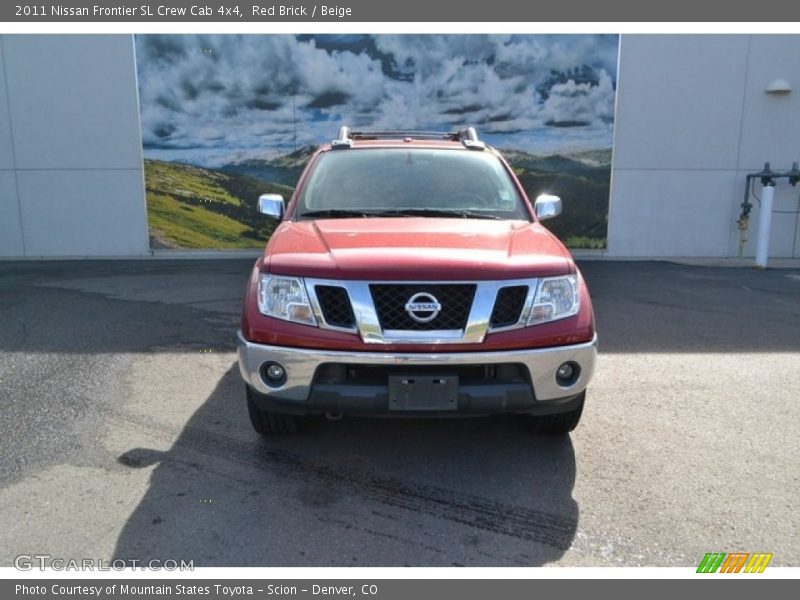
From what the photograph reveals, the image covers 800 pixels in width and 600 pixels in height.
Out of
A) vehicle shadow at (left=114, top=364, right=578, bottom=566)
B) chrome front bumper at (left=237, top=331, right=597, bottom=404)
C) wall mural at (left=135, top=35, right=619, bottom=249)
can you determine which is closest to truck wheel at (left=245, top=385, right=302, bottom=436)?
vehicle shadow at (left=114, top=364, right=578, bottom=566)

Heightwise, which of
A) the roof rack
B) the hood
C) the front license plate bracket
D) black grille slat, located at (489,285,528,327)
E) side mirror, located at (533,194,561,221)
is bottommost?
the front license plate bracket

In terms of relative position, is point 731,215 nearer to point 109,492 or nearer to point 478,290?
point 478,290

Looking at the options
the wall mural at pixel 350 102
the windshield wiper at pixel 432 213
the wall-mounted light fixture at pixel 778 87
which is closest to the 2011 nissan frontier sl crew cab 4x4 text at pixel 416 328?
the windshield wiper at pixel 432 213

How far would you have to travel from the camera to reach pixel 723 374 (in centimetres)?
509

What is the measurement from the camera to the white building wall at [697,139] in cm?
1134

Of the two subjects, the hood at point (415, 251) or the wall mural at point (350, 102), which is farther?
the wall mural at point (350, 102)

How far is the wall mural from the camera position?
11359mm

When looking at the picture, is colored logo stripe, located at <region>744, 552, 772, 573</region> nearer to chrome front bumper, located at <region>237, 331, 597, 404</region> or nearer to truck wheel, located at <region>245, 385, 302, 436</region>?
chrome front bumper, located at <region>237, 331, 597, 404</region>

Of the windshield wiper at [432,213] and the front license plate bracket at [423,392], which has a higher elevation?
the windshield wiper at [432,213]

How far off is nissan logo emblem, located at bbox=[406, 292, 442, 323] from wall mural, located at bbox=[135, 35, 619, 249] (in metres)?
9.09

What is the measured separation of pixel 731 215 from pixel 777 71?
9.01 feet

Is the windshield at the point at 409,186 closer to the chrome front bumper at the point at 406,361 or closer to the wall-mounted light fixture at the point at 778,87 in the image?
the chrome front bumper at the point at 406,361

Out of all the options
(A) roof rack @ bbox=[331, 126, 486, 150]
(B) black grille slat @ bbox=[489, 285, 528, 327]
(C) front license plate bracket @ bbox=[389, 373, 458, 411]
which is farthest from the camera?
(A) roof rack @ bbox=[331, 126, 486, 150]

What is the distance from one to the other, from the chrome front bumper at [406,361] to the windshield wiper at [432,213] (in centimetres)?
125
